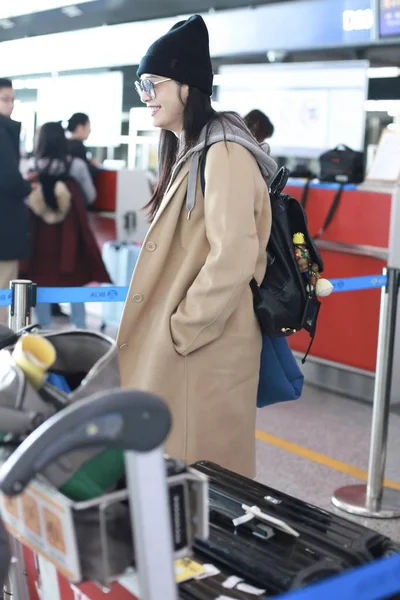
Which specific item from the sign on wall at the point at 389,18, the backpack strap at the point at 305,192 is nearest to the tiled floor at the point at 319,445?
the backpack strap at the point at 305,192

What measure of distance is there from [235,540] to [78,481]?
0.47 m

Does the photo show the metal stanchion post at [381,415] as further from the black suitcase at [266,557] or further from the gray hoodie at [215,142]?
the black suitcase at [266,557]

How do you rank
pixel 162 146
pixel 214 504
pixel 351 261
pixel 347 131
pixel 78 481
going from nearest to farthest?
pixel 78 481 < pixel 214 504 < pixel 162 146 < pixel 351 261 < pixel 347 131

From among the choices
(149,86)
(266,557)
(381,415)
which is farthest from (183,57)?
(381,415)

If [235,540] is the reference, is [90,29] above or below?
above

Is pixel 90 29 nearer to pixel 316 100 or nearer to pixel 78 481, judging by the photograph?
pixel 316 100

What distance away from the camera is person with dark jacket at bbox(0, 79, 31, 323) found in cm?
472

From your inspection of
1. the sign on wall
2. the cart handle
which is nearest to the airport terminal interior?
the cart handle

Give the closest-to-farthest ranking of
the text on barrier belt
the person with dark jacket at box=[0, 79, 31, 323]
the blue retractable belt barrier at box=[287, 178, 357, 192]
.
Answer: the text on barrier belt → the person with dark jacket at box=[0, 79, 31, 323] → the blue retractable belt barrier at box=[287, 178, 357, 192]

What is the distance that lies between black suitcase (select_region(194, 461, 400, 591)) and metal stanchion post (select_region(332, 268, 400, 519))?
181cm

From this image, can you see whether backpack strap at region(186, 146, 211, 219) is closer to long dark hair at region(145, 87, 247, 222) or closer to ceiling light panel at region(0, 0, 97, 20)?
long dark hair at region(145, 87, 247, 222)

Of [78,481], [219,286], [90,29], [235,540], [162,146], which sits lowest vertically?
[235,540]

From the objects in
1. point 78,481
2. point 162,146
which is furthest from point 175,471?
point 162,146

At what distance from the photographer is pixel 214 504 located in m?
1.76
